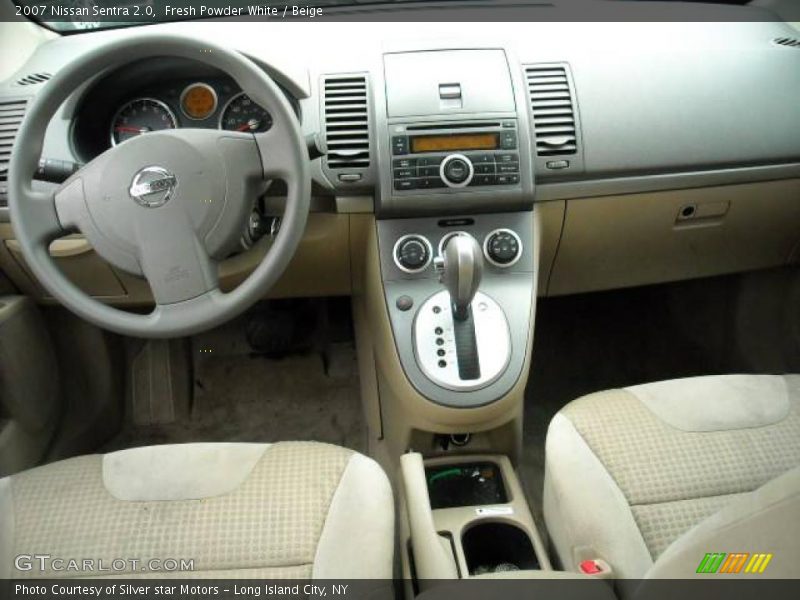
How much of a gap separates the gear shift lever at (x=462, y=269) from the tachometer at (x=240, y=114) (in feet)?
1.63

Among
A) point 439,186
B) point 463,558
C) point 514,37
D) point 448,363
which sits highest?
point 514,37

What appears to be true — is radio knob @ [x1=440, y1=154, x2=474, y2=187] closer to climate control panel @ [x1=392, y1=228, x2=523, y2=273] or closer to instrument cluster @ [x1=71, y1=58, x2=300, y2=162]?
climate control panel @ [x1=392, y1=228, x2=523, y2=273]

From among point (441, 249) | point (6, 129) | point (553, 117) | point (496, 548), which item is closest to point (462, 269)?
point (441, 249)

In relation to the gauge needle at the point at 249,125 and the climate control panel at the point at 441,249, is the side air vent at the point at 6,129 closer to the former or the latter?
the gauge needle at the point at 249,125

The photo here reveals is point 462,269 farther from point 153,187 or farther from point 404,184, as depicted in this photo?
point 153,187

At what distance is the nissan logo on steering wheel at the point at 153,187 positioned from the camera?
39.5 inches

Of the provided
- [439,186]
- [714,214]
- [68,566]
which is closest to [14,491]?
[68,566]

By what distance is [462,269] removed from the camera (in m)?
1.12

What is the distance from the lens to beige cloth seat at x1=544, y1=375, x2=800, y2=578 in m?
0.94

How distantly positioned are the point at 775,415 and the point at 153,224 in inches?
42.9

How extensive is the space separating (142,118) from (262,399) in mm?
912

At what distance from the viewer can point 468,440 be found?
134cm

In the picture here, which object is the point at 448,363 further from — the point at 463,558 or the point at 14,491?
the point at 14,491

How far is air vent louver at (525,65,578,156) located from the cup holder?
759 millimetres
